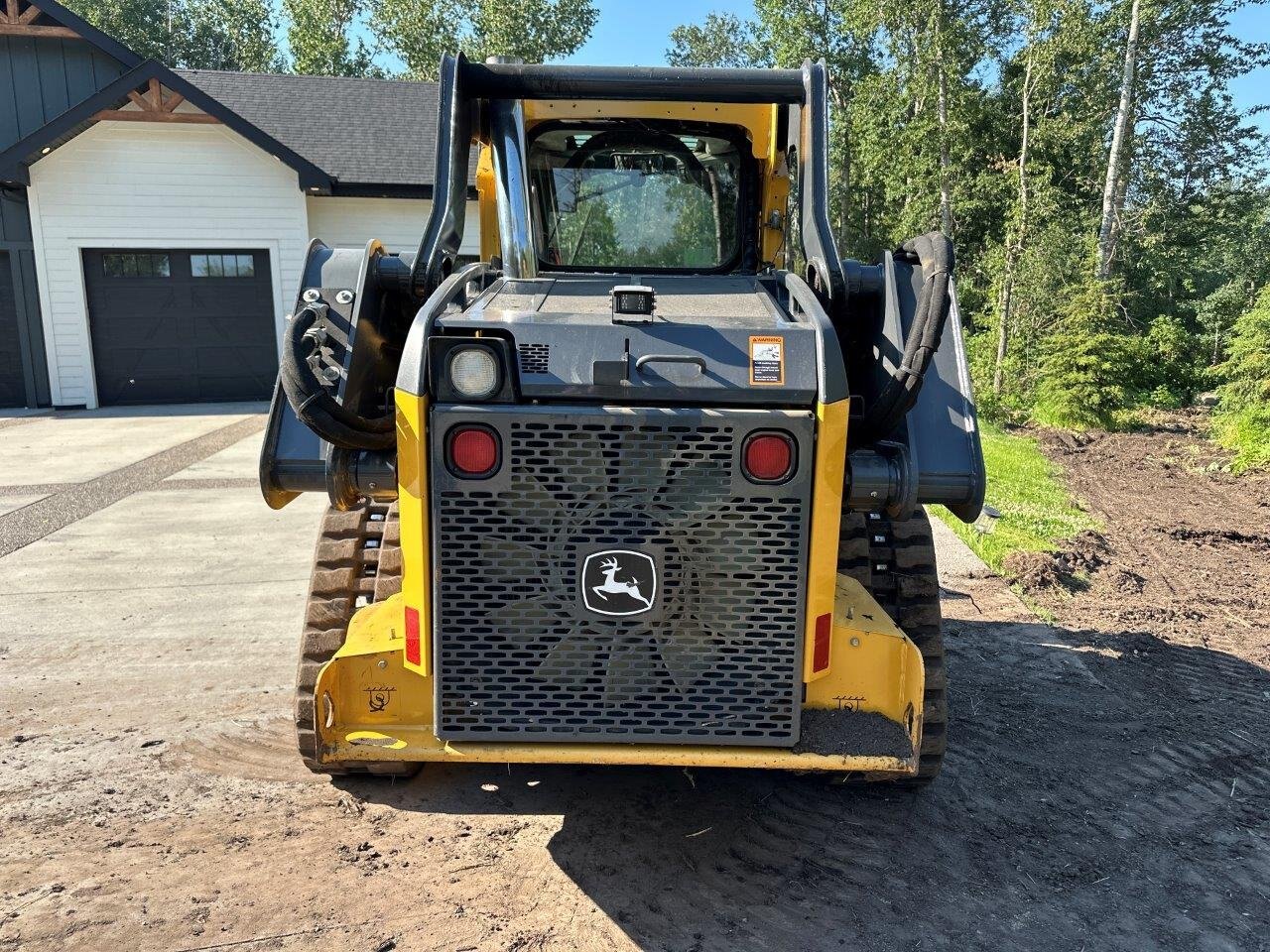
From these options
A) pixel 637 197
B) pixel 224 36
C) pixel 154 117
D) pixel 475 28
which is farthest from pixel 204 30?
pixel 637 197

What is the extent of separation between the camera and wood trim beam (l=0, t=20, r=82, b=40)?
648 inches

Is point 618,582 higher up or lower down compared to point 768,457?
lower down

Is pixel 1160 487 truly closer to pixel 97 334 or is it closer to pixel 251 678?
pixel 251 678

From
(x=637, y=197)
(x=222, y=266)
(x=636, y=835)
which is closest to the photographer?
(x=636, y=835)

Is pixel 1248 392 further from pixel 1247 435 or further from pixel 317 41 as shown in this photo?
pixel 317 41

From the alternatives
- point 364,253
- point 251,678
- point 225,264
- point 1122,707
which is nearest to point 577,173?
point 364,253

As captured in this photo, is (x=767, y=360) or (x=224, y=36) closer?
(x=767, y=360)

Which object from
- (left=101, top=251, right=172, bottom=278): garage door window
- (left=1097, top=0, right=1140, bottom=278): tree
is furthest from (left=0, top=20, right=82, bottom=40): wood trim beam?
(left=1097, top=0, right=1140, bottom=278): tree

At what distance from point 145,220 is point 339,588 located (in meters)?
14.6

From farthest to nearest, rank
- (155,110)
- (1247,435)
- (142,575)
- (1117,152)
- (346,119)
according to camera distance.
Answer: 1. (1117,152)
2. (346,119)
3. (155,110)
4. (1247,435)
5. (142,575)

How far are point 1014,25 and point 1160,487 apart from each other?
1922 centimetres

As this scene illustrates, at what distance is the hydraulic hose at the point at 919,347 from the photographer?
287 centimetres

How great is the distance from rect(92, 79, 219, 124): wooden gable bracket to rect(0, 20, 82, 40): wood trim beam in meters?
2.76

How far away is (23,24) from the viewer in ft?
54.2
